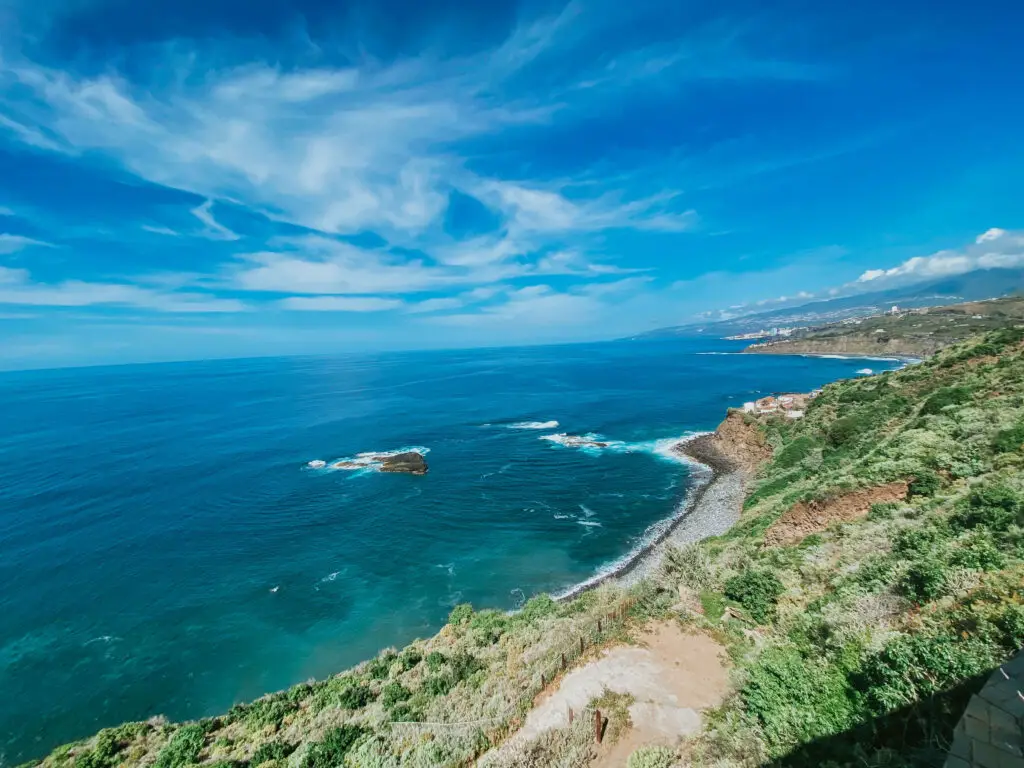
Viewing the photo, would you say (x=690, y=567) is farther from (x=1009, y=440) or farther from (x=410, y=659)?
(x=1009, y=440)

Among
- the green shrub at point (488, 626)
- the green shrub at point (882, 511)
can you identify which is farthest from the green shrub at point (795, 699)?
the green shrub at point (488, 626)

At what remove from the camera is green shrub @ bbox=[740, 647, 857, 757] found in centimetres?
816

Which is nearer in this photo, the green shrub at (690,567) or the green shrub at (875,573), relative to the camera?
the green shrub at (875,573)

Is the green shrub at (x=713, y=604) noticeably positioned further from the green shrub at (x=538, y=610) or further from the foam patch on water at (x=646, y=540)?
the foam patch on water at (x=646, y=540)

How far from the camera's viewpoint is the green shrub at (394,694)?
14.8 metres

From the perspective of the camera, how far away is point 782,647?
1091cm

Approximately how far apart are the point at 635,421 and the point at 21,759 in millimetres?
70117

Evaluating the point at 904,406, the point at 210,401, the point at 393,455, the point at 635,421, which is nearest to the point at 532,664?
the point at 904,406

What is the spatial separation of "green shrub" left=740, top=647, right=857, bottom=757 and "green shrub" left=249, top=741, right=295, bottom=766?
12906 mm

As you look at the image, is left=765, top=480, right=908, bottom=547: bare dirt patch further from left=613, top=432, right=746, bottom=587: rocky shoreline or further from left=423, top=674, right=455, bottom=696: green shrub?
left=423, top=674, right=455, bottom=696: green shrub

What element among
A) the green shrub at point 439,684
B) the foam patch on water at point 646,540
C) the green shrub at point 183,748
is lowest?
the foam patch on water at point 646,540

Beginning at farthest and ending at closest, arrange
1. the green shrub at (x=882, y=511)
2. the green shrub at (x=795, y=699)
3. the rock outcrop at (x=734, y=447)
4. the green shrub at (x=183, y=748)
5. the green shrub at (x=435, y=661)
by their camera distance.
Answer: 1. the rock outcrop at (x=734, y=447)
2. the green shrub at (x=882, y=511)
3. the green shrub at (x=435, y=661)
4. the green shrub at (x=183, y=748)
5. the green shrub at (x=795, y=699)

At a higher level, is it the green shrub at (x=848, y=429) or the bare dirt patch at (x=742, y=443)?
the green shrub at (x=848, y=429)

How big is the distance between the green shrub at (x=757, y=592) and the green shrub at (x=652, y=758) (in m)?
5.96
